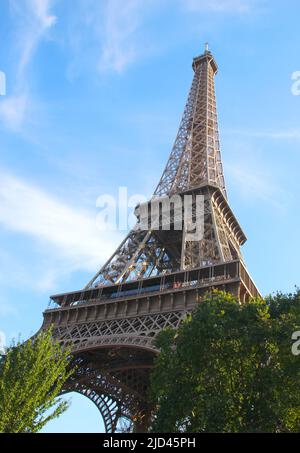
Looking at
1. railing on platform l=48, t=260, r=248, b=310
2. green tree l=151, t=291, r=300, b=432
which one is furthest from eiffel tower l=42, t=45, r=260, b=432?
green tree l=151, t=291, r=300, b=432

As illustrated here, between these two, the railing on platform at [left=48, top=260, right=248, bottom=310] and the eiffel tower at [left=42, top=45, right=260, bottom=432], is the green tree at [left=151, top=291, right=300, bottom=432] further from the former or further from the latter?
the railing on platform at [left=48, top=260, right=248, bottom=310]

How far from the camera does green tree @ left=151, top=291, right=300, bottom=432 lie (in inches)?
615

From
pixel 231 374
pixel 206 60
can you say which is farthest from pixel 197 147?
pixel 231 374

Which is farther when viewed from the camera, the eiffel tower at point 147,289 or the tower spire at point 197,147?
the tower spire at point 197,147

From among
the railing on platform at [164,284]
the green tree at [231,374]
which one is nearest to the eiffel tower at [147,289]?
the railing on platform at [164,284]

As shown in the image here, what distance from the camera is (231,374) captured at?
16984 millimetres

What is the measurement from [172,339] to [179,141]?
28.9 m

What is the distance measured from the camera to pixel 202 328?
57.4ft

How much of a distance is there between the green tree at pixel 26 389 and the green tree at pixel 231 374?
166 inches

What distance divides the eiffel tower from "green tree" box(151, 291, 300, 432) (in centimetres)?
603

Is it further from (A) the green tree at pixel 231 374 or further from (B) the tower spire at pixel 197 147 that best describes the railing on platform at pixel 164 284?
(B) the tower spire at pixel 197 147

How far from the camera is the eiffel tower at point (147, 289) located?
2623cm

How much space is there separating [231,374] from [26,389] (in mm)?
7688

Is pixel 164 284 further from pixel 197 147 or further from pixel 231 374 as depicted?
pixel 197 147
